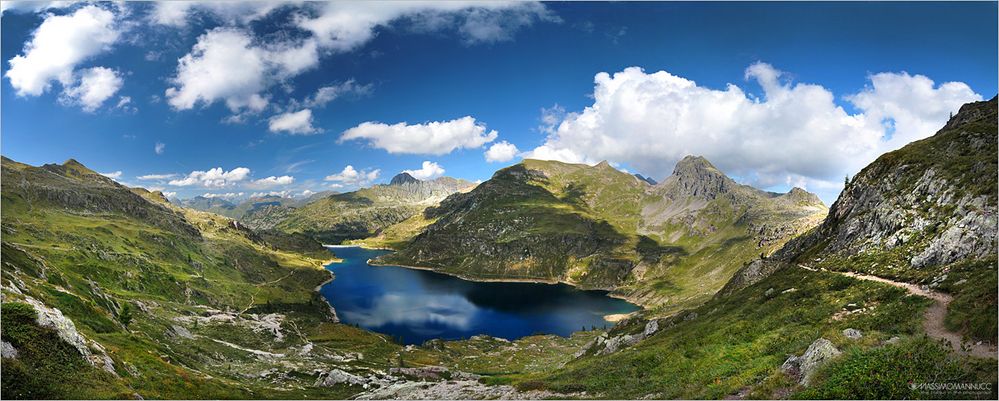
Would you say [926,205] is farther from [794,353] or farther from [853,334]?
[794,353]

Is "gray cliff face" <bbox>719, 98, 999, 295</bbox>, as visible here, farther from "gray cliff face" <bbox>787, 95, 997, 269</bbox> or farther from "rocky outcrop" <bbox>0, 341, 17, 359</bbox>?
"rocky outcrop" <bbox>0, 341, 17, 359</bbox>

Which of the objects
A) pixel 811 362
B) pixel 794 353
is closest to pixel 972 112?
Answer: pixel 794 353

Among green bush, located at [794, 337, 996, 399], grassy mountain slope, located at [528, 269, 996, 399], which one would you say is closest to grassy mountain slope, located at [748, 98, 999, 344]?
grassy mountain slope, located at [528, 269, 996, 399]

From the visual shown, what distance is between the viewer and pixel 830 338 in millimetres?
28266

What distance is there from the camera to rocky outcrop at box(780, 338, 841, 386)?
23.3 metres

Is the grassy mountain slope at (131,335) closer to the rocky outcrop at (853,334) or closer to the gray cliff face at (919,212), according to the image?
the rocky outcrop at (853,334)

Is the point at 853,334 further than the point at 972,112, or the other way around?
the point at 972,112

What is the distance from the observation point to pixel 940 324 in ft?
90.5

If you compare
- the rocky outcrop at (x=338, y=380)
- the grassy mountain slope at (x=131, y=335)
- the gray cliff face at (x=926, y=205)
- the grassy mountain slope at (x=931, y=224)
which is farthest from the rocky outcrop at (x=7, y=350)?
the gray cliff face at (x=926, y=205)

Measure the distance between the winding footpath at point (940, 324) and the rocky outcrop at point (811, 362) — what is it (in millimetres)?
4955

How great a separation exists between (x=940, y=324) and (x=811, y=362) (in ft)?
37.2

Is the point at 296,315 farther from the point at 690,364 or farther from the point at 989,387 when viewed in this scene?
the point at 989,387

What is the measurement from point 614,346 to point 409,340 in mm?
138426

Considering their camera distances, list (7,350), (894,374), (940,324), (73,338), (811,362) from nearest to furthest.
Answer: (894,374) < (811,362) < (7,350) < (940,324) < (73,338)
